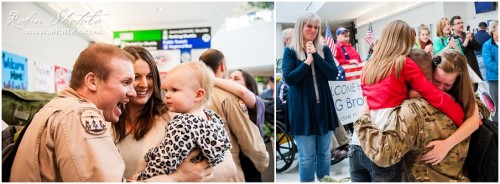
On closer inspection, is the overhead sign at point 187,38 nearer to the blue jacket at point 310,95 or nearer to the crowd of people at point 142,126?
the crowd of people at point 142,126

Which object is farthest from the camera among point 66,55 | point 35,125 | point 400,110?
point 66,55

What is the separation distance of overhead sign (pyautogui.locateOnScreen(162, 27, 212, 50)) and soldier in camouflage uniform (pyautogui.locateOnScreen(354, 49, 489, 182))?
100 cm

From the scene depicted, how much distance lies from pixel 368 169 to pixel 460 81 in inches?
26.5

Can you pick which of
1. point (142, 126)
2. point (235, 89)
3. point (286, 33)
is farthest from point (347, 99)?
point (142, 126)

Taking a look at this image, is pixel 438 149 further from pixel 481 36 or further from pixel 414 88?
pixel 481 36

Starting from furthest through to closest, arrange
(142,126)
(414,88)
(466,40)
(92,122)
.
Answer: (466,40) → (414,88) → (142,126) → (92,122)

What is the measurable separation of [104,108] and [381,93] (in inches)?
54.9

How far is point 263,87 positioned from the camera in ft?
7.59

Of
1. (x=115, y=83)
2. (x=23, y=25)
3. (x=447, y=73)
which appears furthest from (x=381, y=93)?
(x=23, y=25)

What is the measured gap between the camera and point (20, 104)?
7.07 feet

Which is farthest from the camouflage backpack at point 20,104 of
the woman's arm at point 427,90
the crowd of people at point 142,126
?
the woman's arm at point 427,90

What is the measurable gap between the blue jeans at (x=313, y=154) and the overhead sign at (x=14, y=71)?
1.60m

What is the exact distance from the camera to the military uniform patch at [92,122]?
1565 millimetres

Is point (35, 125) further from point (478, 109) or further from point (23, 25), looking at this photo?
point (478, 109)
